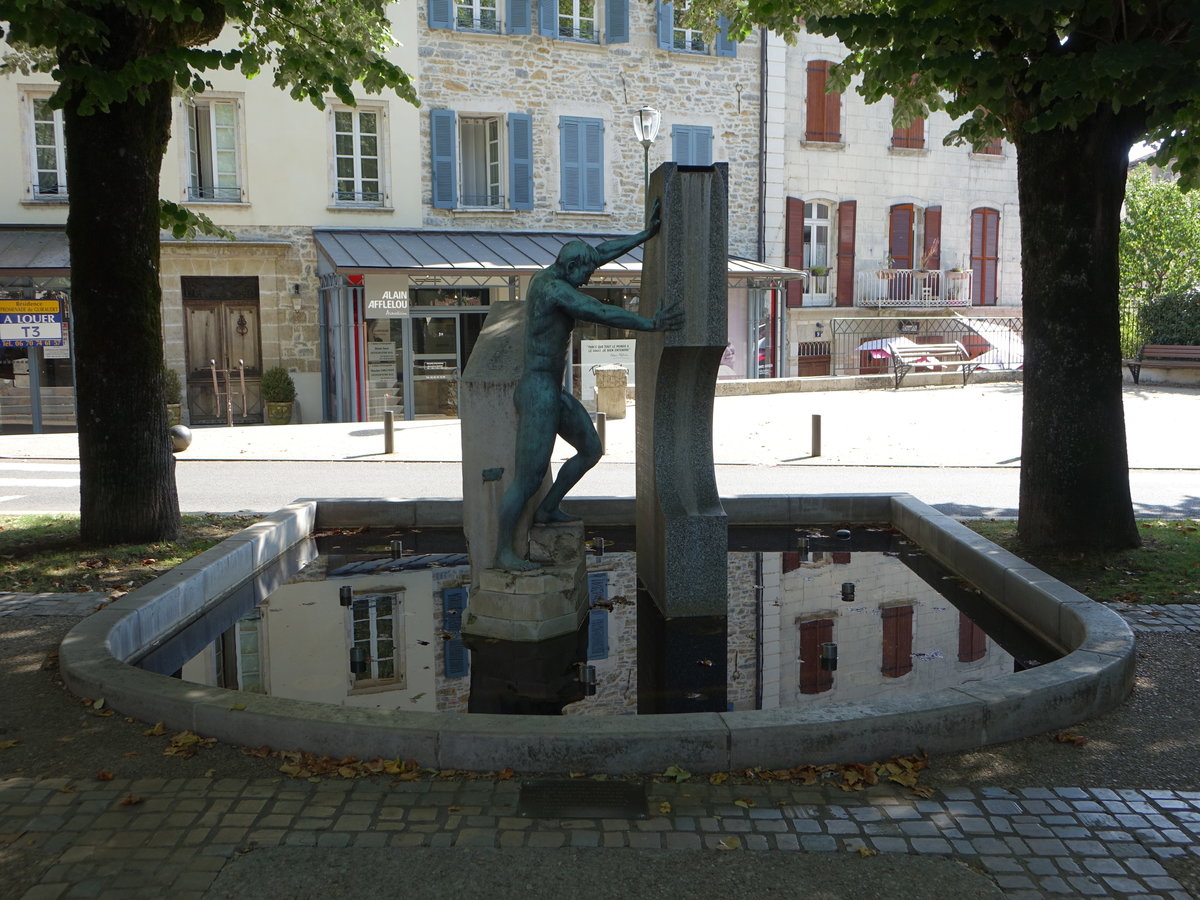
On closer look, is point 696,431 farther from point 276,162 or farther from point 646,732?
point 276,162

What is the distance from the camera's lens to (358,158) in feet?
73.0

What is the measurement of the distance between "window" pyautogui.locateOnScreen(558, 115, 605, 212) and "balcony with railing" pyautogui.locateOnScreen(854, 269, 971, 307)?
8258 mm

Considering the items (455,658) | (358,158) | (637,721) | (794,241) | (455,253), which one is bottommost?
(455,658)

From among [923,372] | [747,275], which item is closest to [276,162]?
[747,275]

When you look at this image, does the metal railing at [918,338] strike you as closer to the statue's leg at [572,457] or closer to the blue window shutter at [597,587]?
the blue window shutter at [597,587]

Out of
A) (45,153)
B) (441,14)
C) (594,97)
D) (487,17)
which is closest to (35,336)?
(45,153)

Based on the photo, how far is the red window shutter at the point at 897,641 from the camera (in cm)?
573

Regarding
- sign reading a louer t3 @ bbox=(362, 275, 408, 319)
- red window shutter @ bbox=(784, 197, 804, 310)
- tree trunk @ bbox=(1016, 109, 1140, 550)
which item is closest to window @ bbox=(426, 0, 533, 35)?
sign reading a louer t3 @ bbox=(362, 275, 408, 319)

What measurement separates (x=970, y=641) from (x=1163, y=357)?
21543 millimetres

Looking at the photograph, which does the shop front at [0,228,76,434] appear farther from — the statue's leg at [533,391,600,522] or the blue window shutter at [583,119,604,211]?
the statue's leg at [533,391,600,522]

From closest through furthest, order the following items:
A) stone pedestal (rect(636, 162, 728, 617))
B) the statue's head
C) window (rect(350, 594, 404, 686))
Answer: window (rect(350, 594, 404, 686)) → the statue's head → stone pedestal (rect(636, 162, 728, 617))

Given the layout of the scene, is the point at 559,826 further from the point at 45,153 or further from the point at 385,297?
the point at 45,153

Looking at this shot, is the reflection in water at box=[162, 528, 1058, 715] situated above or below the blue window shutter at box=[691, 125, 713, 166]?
below

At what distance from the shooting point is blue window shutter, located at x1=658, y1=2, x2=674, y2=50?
23641 mm
